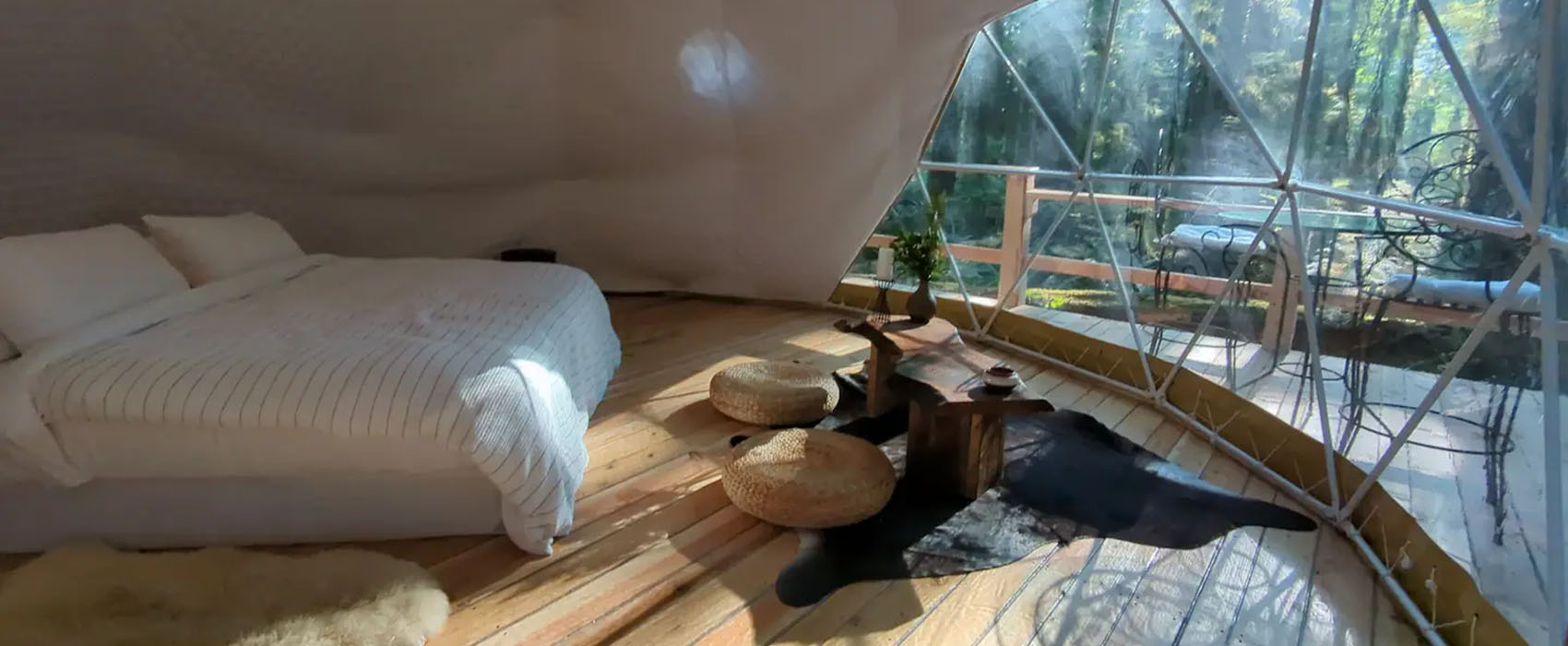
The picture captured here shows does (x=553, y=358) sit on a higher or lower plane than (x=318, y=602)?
higher

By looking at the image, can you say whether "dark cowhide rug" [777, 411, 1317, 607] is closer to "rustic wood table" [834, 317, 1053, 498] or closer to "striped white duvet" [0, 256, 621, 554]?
"rustic wood table" [834, 317, 1053, 498]

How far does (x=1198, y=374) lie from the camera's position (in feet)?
11.3

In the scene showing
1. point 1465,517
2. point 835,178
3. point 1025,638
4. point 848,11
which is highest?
point 848,11

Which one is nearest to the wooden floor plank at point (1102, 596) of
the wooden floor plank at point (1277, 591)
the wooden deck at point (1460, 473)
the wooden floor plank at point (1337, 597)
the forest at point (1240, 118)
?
the wooden floor plank at point (1277, 591)

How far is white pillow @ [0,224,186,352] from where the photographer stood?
2.30 meters

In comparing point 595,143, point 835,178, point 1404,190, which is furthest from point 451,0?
point 1404,190

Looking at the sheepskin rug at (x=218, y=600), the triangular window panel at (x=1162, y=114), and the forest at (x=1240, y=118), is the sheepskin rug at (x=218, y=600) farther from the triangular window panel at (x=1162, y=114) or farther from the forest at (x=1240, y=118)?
the triangular window panel at (x=1162, y=114)

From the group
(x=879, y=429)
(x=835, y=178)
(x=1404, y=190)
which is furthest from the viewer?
(x=835, y=178)

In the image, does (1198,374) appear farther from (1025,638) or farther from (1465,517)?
(1025,638)

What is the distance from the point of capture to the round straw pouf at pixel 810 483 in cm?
242

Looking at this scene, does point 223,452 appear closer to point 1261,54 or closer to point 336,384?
point 336,384

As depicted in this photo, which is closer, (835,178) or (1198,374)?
(1198,374)

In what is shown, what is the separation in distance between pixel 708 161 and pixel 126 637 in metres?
3.66

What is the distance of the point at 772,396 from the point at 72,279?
2374 millimetres
